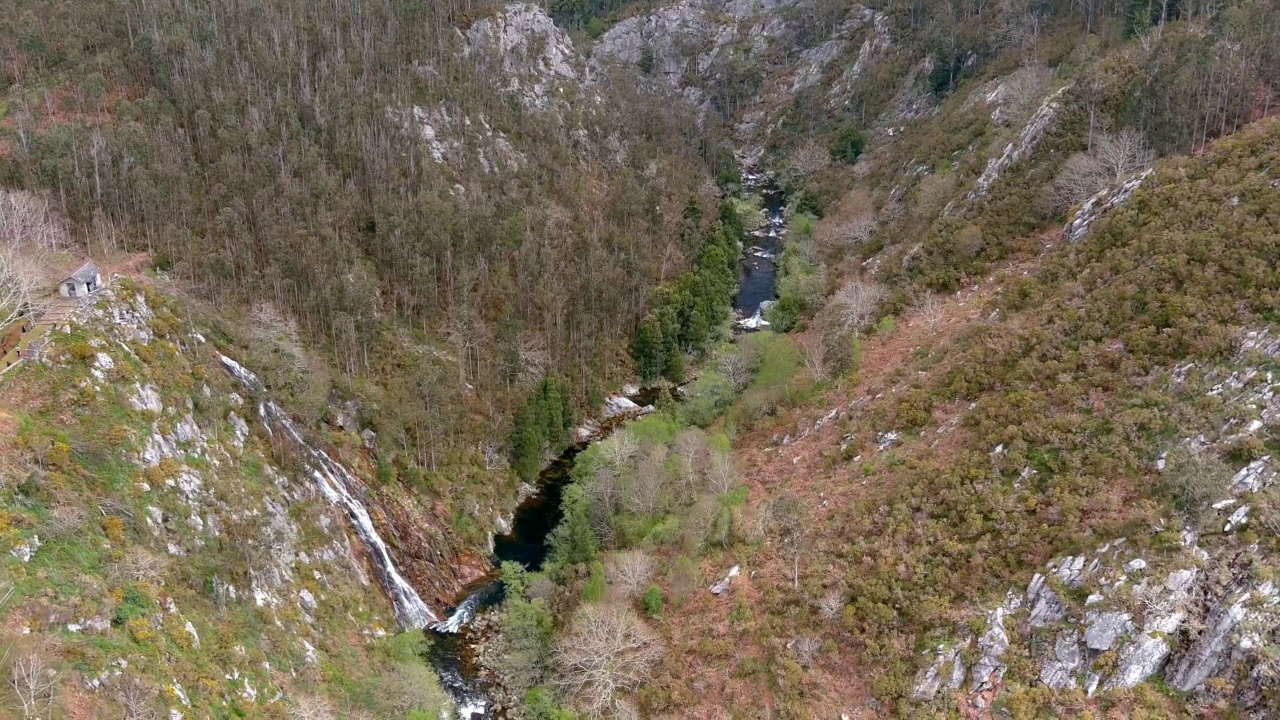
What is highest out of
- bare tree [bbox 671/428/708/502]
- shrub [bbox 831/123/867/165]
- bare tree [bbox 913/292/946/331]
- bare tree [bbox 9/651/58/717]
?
bare tree [bbox 9/651/58/717]

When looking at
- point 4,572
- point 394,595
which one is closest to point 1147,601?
point 394,595

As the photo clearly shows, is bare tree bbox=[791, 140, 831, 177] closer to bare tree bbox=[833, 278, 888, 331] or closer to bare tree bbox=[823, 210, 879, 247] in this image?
bare tree bbox=[823, 210, 879, 247]

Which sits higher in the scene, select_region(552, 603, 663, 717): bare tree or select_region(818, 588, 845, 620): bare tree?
select_region(818, 588, 845, 620): bare tree

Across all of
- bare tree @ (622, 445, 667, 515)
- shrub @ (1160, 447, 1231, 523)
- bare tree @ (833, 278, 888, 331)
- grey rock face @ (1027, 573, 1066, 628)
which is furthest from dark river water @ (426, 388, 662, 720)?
shrub @ (1160, 447, 1231, 523)

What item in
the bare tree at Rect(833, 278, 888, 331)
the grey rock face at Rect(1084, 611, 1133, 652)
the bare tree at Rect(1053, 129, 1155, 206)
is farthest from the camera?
the bare tree at Rect(833, 278, 888, 331)

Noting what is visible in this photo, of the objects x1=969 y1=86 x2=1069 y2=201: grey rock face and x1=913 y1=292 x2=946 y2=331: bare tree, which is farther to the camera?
x1=969 y1=86 x2=1069 y2=201: grey rock face

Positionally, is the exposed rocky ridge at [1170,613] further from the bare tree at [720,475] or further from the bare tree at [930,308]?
the bare tree at [930,308]
